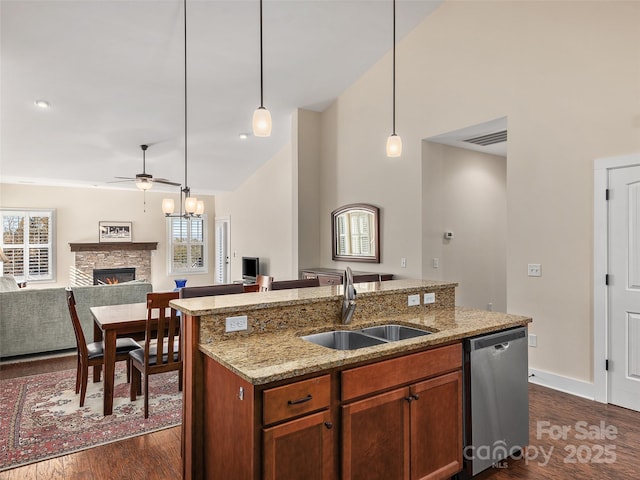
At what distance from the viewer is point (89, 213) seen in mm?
9664

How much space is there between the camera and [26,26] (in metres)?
3.91

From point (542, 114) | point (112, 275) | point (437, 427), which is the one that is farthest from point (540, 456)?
point (112, 275)

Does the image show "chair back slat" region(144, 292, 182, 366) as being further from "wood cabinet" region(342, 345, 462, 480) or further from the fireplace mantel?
the fireplace mantel

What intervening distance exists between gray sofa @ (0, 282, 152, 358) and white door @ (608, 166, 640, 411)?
518 cm

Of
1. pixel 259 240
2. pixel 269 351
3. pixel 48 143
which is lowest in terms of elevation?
pixel 269 351

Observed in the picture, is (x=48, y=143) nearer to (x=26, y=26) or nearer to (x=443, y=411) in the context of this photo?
(x=26, y=26)

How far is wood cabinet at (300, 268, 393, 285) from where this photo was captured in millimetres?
5082

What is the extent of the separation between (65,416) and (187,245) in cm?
802

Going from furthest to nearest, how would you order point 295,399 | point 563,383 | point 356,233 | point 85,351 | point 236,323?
point 356,233 < point 563,383 < point 85,351 < point 236,323 < point 295,399

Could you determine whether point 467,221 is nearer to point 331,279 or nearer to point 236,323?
point 331,279

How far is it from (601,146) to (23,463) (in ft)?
15.7

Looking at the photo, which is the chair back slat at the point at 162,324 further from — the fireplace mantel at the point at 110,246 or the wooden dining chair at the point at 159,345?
the fireplace mantel at the point at 110,246

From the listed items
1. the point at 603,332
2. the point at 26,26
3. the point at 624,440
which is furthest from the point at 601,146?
the point at 26,26

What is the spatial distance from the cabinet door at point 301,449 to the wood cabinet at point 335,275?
10.8 feet
